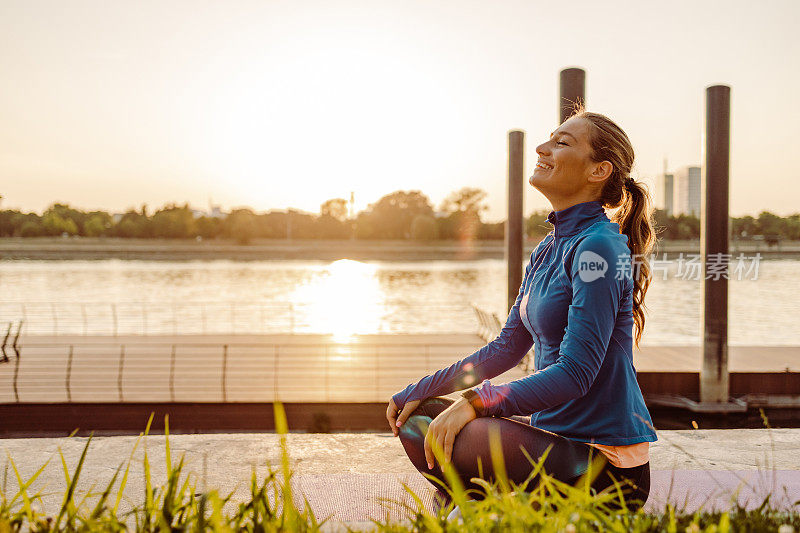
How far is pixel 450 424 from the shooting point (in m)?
1.37

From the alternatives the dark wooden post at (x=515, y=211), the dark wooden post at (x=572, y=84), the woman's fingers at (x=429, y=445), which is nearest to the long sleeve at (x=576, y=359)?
the woman's fingers at (x=429, y=445)

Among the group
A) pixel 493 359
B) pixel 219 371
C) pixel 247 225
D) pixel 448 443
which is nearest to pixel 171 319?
pixel 219 371

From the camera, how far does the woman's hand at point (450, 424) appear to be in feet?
4.49

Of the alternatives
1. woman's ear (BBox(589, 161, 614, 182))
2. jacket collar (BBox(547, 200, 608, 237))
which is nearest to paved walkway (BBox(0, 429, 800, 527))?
jacket collar (BBox(547, 200, 608, 237))

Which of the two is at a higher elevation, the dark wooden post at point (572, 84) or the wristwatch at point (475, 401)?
the dark wooden post at point (572, 84)

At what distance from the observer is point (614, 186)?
1.64 meters

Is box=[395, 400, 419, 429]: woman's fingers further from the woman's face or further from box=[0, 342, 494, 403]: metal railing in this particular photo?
box=[0, 342, 494, 403]: metal railing

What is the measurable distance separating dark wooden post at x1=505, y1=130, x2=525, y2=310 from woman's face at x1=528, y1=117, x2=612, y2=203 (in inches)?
278

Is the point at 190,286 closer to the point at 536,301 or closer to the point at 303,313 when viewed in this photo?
the point at 303,313

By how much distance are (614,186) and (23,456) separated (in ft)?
7.40

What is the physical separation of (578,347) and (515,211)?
25.5ft

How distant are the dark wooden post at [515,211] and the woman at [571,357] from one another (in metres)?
7.02

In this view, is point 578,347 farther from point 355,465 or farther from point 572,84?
point 572,84

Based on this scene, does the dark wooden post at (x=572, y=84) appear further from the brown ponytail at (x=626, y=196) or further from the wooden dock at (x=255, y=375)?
the brown ponytail at (x=626, y=196)
